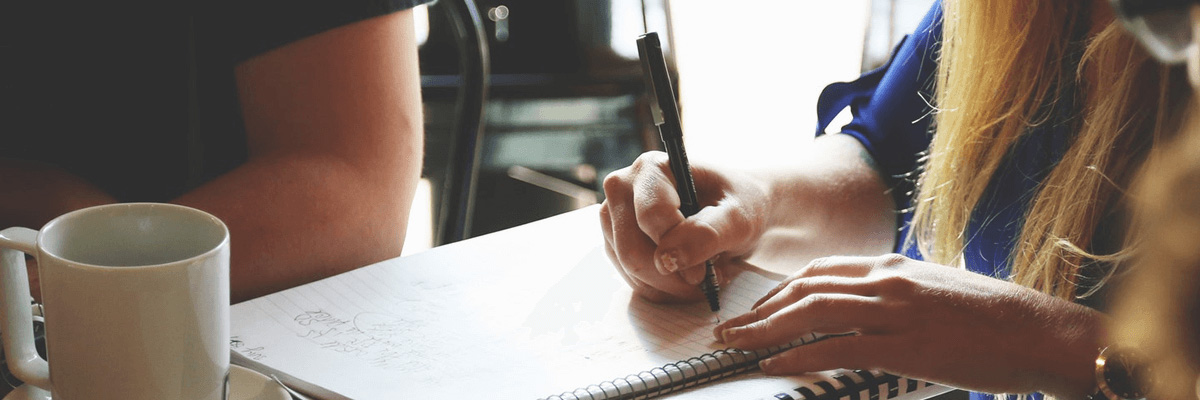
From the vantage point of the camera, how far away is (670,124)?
28.2 inches

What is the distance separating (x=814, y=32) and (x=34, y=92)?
→ 2752 mm

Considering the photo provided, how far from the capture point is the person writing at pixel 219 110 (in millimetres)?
815

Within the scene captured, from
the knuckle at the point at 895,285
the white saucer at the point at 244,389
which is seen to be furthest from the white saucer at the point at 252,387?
the knuckle at the point at 895,285

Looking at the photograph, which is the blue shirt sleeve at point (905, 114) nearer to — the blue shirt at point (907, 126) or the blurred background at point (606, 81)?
the blue shirt at point (907, 126)

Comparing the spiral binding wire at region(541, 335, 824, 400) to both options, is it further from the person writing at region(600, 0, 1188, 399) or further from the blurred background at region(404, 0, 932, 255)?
the blurred background at region(404, 0, 932, 255)

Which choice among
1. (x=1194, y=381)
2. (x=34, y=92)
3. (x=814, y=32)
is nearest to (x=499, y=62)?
(x=814, y=32)

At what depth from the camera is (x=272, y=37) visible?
87 cm

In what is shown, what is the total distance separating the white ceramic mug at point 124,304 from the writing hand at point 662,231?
31cm

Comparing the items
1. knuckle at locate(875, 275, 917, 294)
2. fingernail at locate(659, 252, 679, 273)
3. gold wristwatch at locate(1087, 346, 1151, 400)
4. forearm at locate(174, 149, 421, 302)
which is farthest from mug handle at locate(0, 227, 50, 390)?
gold wristwatch at locate(1087, 346, 1151, 400)

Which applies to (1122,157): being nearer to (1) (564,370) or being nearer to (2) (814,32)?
(1) (564,370)

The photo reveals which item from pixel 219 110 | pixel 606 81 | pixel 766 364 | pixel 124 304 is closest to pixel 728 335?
pixel 766 364

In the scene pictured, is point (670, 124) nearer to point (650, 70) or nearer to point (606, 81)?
point (650, 70)

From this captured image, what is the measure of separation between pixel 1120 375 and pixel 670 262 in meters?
0.30

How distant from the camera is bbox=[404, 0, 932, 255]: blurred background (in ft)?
9.04
